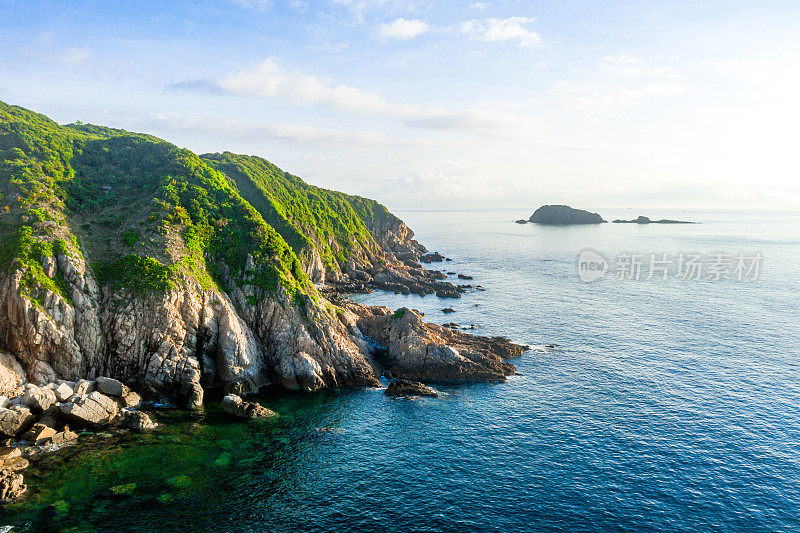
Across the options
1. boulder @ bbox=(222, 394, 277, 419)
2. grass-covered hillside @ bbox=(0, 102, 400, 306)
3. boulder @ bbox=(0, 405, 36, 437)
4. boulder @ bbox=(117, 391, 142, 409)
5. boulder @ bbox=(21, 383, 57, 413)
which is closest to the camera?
boulder @ bbox=(0, 405, 36, 437)

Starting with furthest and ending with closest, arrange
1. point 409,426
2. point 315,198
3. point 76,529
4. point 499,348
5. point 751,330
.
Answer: point 315,198, point 751,330, point 499,348, point 409,426, point 76,529

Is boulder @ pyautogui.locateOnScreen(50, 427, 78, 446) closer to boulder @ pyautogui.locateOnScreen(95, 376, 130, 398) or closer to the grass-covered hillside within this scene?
boulder @ pyautogui.locateOnScreen(95, 376, 130, 398)

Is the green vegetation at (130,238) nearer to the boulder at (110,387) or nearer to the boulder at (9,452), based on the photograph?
the boulder at (110,387)

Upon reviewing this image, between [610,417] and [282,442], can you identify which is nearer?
[282,442]

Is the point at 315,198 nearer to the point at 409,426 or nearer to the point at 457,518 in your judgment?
the point at 409,426

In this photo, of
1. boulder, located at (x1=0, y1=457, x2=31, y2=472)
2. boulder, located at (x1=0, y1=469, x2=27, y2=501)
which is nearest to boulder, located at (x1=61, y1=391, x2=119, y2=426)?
boulder, located at (x1=0, y1=457, x2=31, y2=472)

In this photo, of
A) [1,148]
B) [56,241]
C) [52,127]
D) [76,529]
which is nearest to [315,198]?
[52,127]

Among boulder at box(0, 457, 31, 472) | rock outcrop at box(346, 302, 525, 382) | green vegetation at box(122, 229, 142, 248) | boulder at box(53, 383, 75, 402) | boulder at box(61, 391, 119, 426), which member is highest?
green vegetation at box(122, 229, 142, 248)
